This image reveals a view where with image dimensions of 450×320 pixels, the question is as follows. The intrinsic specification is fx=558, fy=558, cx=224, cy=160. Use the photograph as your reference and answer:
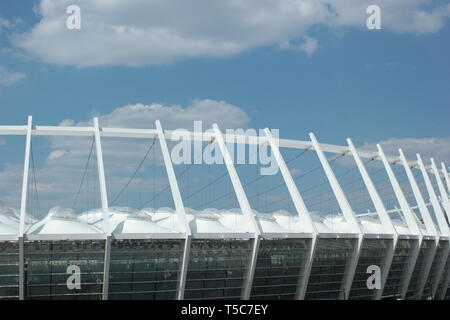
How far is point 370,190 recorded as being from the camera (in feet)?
154

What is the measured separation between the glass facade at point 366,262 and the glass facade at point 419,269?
6321 millimetres

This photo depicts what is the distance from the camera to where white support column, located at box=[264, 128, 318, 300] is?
36281mm

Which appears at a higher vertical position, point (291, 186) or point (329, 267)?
point (291, 186)

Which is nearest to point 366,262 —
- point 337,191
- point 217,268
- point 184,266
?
point 337,191

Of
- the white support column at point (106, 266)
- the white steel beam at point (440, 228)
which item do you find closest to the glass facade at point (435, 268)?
the white steel beam at point (440, 228)

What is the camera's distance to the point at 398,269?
44.5m

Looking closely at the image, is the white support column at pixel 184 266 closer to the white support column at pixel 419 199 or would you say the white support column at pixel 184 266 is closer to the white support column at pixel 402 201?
the white support column at pixel 402 201

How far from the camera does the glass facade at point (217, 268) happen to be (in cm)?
3375

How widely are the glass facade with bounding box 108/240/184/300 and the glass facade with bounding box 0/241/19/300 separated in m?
5.08

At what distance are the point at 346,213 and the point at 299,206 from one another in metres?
4.51

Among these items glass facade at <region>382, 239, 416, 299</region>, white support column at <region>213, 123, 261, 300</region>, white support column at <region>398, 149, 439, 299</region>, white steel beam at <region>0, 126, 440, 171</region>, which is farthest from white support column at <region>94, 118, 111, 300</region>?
white support column at <region>398, 149, 439, 299</region>

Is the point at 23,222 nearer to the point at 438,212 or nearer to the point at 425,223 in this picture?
the point at 425,223

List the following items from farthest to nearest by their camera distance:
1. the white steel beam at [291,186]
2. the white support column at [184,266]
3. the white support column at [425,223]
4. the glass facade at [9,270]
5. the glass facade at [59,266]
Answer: the white support column at [425,223] < the white steel beam at [291,186] < the white support column at [184,266] < the glass facade at [59,266] < the glass facade at [9,270]
